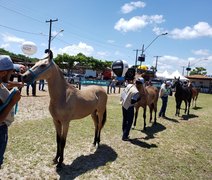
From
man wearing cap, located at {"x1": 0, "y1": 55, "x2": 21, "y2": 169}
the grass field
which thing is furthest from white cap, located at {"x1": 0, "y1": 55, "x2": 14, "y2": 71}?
the grass field

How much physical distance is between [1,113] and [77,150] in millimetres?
3872

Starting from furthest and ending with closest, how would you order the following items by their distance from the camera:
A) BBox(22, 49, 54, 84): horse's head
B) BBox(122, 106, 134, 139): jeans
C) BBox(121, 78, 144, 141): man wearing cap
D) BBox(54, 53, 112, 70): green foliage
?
BBox(54, 53, 112, 70): green foliage → BBox(122, 106, 134, 139): jeans → BBox(121, 78, 144, 141): man wearing cap → BBox(22, 49, 54, 84): horse's head

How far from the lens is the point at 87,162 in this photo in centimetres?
548

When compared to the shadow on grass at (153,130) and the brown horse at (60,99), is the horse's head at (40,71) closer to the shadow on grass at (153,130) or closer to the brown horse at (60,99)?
the brown horse at (60,99)

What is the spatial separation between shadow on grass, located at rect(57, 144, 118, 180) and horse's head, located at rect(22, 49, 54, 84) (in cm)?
191

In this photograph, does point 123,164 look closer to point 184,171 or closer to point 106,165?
point 106,165

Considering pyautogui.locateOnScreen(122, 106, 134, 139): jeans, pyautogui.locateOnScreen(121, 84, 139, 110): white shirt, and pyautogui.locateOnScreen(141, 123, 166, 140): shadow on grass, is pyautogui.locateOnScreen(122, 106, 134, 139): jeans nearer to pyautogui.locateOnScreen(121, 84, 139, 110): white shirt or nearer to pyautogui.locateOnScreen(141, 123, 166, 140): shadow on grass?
pyautogui.locateOnScreen(121, 84, 139, 110): white shirt

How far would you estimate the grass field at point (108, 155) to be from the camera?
4920mm

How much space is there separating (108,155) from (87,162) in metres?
0.75

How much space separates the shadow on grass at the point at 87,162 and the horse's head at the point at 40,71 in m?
1.91

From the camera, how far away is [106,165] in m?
5.39

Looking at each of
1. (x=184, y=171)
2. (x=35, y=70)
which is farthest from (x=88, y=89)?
(x=184, y=171)

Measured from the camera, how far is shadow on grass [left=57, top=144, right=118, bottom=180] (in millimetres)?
4812

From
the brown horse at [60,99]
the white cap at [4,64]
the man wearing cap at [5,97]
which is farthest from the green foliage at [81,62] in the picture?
the white cap at [4,64]
